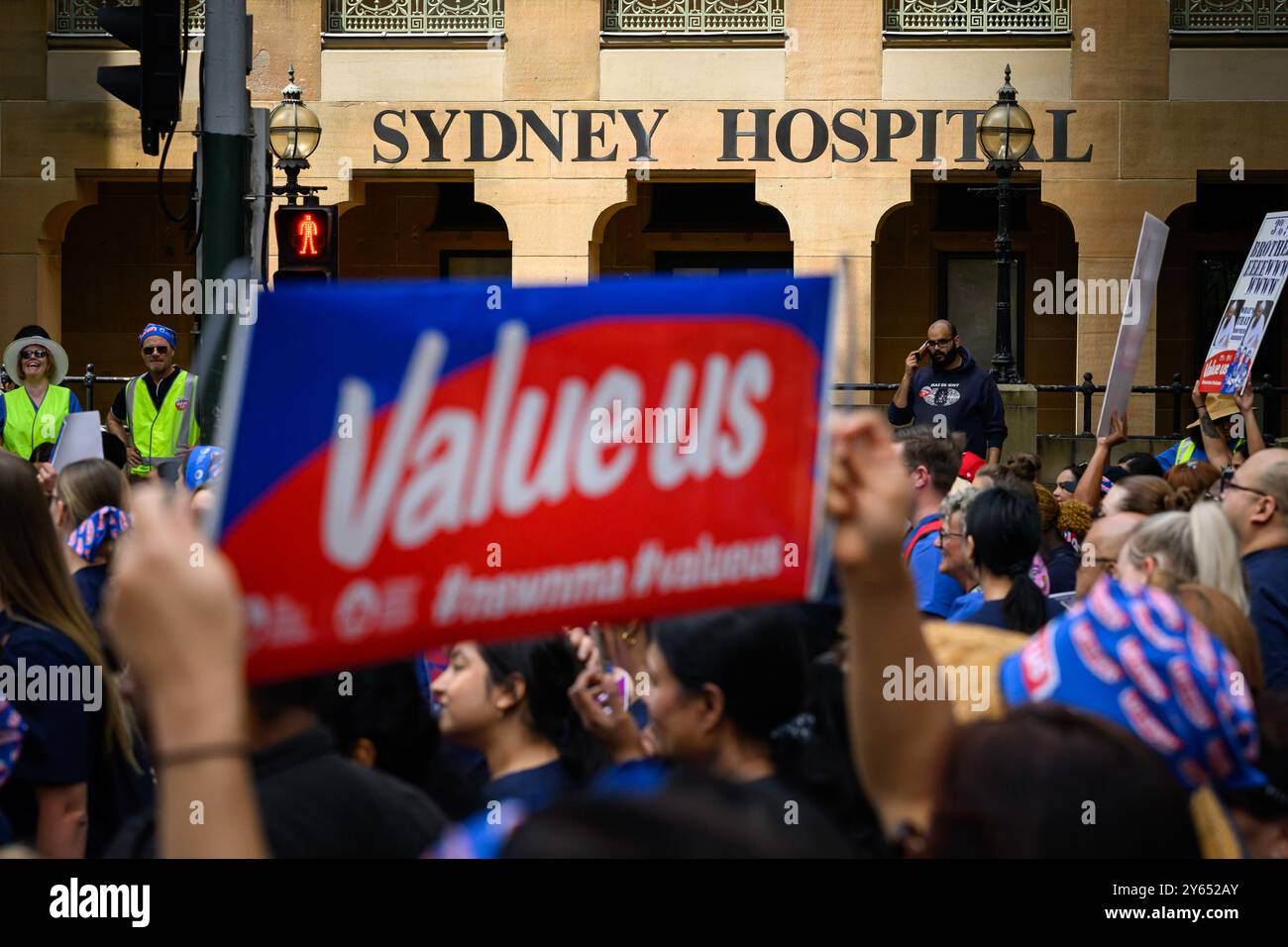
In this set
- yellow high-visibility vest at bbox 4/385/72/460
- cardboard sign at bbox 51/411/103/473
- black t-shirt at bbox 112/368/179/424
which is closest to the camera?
cardboard sign at bbox 51/411/103/473

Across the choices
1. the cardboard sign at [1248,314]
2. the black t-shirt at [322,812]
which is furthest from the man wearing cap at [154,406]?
the black t-shirt at [322,812]

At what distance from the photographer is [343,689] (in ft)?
13.1

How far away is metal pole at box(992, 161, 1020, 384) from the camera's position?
51.6 feet

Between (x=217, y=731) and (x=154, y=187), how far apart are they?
22.2 m

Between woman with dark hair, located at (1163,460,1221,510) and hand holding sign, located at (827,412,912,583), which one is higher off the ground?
hand holding sign, located at (827,412,912,583)

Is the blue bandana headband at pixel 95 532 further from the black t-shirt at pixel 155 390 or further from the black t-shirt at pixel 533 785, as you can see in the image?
the black t-shirt at pixel 155 390

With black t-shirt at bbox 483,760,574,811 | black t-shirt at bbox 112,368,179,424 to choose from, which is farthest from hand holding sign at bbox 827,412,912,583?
black t-shirt at bbox 112,368,179,424

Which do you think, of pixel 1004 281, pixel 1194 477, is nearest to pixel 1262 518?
pixel 1194 477

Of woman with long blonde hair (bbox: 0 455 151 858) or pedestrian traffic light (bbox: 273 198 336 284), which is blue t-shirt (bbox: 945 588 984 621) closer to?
woman with long blonde hair (bbox: 0 455 151 858)

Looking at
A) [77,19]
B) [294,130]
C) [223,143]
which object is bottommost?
[223,143]

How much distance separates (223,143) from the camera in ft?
27.5

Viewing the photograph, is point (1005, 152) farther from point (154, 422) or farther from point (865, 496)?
point (865, 496)

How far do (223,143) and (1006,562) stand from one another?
458 centimetres

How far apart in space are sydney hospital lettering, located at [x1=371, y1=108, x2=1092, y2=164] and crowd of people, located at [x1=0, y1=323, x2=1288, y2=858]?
48.7 feet
